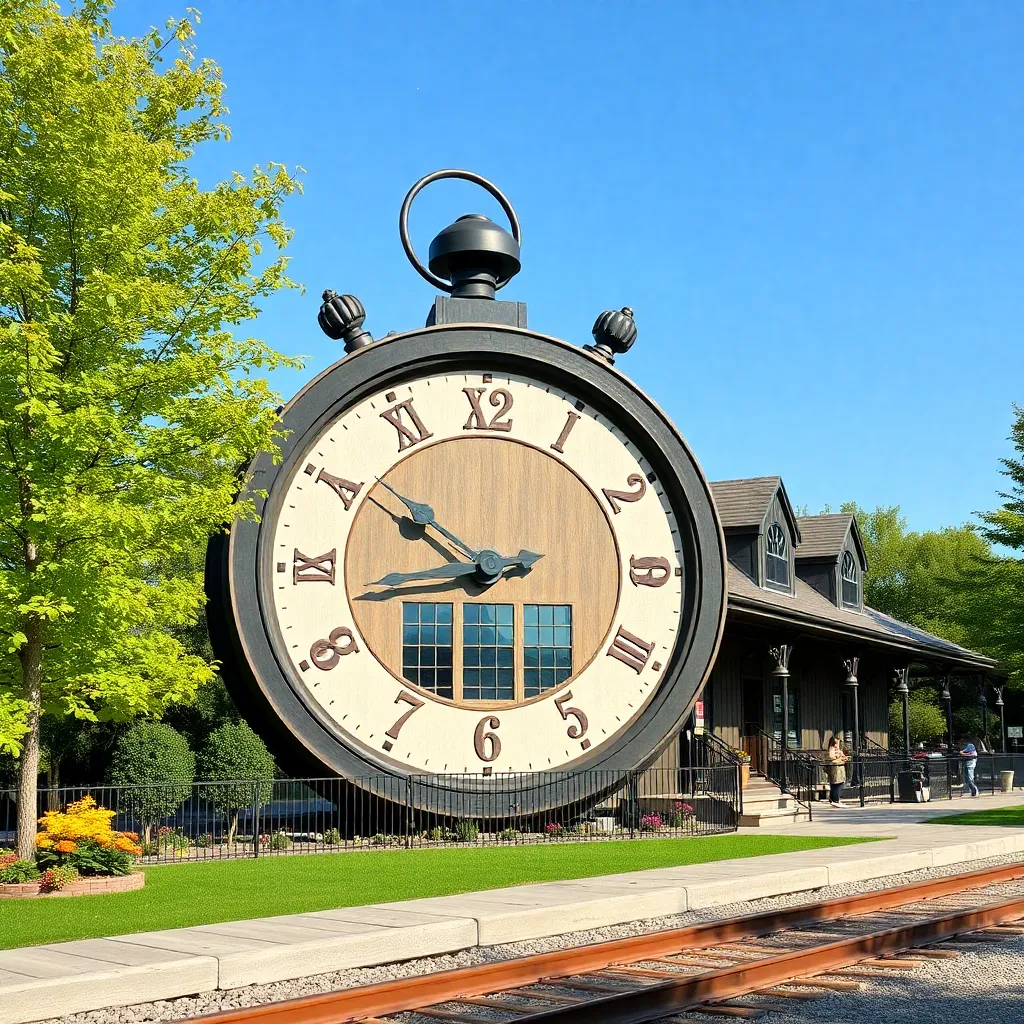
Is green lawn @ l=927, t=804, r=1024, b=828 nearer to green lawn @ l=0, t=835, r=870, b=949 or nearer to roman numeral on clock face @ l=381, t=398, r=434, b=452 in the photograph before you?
green lawn @ l=0, t=835, r=870, b=949

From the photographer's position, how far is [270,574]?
64.0ft

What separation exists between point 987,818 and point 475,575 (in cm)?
1179

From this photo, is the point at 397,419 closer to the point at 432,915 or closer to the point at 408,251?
the point at 408,251

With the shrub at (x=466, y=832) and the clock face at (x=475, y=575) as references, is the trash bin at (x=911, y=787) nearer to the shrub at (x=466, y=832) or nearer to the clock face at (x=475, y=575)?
the clock face at (x=475, y=575)

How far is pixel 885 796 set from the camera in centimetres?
3139

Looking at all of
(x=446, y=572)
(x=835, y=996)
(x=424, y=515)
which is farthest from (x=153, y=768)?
(x=835, y=996)

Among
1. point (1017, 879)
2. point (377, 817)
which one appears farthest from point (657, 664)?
point (1017, 879)

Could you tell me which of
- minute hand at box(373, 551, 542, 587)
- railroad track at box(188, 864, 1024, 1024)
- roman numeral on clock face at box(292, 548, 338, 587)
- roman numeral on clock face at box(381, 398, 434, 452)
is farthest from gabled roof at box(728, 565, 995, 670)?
railroad track at box(188, 864, 1024, 1024)

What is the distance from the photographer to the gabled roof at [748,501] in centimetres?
3045

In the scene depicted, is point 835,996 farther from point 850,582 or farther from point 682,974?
point 850,582

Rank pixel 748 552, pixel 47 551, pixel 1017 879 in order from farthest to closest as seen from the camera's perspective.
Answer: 1. pixel 748 552
2. pixel 1017 879
3. pixel 47 551

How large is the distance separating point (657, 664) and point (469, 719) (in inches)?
139

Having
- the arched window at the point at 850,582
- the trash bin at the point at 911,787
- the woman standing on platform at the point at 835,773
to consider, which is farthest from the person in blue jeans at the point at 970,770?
the arched window at the point at 850,582

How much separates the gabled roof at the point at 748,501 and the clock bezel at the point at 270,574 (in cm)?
806
